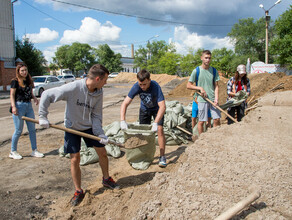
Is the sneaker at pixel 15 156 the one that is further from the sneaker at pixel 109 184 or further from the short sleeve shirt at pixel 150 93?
the short sleeve shirt at pixel 150 93

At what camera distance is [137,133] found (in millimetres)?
3605

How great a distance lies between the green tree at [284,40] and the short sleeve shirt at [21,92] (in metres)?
23.2

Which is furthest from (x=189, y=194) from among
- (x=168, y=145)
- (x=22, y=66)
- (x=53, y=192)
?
(x=22, y=66)

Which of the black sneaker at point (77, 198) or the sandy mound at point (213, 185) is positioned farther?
the black sneaker at point (77, 198)

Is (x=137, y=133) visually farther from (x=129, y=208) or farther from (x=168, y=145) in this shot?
(x=168, y=145)

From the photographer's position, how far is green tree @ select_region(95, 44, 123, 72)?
2318 inches

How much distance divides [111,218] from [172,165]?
172 cm

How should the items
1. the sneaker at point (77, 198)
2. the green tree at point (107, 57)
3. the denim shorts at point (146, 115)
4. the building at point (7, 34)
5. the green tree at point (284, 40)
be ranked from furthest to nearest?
the green tree at point (107, 57) → the building at point (7, 34) → the green tree at point (284, 40) → the denim shorts at point (146, 115) → the sneaker at point (77, 198)

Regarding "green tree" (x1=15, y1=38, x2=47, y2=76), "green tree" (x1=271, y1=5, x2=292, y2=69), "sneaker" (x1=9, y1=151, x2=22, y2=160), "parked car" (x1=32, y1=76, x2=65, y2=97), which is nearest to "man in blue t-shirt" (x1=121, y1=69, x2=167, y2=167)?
"sneaker" (x1=9, y1=151, x2=22, y2=160)

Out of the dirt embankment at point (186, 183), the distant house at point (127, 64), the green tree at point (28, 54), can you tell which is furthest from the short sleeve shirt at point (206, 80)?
Answer: the distant house at point (127, 64)

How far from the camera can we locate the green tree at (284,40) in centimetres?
2150

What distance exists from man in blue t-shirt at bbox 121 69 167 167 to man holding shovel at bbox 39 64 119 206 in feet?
2.57

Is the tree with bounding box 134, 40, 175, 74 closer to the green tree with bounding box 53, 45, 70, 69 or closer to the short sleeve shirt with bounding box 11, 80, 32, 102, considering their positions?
the green tree with bounding box 53, 45, 70, 69

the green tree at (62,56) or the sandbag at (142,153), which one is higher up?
the green tree at (62,56)
